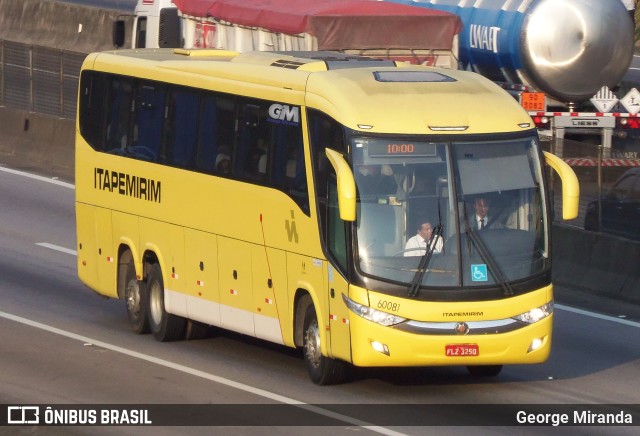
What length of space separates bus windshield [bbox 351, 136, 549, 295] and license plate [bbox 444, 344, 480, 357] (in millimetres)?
539

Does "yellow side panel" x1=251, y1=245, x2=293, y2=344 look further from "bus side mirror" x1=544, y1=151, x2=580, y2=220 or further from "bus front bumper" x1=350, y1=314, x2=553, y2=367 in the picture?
"bus side mirror" x1=544, y1=151, x2=580, y2=220

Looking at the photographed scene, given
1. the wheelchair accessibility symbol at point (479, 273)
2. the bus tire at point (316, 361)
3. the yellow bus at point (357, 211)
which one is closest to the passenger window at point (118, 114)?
the yellow bus at point (357, 211)

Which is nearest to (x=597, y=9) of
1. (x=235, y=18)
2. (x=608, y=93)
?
(x=608, y=93)

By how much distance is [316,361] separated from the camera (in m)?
14.9

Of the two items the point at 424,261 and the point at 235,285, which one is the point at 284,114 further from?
the point at 424,261

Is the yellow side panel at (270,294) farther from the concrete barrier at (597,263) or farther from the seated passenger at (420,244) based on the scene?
the concrete barrier at (597,263)

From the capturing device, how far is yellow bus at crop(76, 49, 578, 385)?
1403 centimetres

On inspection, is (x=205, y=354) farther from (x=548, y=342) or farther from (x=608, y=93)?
(x=608, y=93)

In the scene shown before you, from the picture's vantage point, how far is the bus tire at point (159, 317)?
1764cm

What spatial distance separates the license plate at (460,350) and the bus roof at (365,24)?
40.7 ft

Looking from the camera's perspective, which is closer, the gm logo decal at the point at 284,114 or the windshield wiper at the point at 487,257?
the windshield wiper at the point at 487,257

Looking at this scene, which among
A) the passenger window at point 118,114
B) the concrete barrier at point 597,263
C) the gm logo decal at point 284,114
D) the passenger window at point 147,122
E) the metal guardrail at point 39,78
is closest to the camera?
the gm logo decal at point 284,114

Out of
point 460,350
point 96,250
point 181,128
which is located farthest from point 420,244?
point 96,250

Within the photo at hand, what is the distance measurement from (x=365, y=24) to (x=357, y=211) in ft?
40.1
